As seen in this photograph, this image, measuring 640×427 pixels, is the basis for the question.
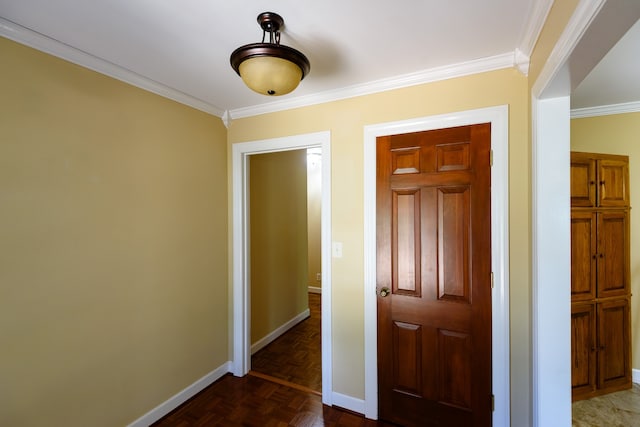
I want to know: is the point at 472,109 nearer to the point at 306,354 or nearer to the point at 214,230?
the point at 214,230

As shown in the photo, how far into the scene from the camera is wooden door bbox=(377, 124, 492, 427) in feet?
5.56

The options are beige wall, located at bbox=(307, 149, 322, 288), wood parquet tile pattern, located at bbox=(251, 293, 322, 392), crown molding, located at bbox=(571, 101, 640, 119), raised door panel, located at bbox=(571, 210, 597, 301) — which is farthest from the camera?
beige wall, located at bbox=(307, 149, 322, 288)

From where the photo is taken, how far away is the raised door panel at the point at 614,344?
2.25 meters

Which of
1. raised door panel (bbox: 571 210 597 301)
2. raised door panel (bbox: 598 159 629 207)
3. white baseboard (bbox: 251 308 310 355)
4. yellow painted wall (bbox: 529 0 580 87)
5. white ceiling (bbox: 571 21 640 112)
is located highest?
white ceiling (bbox: 571 21 640 112)

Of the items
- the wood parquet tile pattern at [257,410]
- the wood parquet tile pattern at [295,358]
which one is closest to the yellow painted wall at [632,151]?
the wood parquet tile pattern at [257,410]

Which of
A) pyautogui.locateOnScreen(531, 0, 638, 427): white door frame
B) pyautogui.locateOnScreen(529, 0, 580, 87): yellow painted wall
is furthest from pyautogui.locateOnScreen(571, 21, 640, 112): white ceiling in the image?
pyautogui.locateOnScreen(531, 0, 638, 427): white door frame

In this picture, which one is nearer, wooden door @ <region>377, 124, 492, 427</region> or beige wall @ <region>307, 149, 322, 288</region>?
wooden door @ <region>377, 124, 492, 427</region>

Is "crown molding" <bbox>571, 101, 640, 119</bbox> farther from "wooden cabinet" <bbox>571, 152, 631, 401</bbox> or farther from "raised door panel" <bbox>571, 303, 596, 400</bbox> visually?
"raised door panel" <bbox>571, 303, 596, 400</bbox>

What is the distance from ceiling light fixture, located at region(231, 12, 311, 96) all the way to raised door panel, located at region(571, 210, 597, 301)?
7.98 ft

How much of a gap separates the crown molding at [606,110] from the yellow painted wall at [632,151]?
0.11 ft

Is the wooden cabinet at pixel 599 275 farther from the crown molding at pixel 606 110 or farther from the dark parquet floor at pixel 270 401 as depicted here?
the dark parquet floor at pixel 270 401

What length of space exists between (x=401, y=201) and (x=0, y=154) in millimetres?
2188

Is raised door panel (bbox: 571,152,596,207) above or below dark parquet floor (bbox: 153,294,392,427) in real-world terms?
above

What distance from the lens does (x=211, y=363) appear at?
7.91 ft
